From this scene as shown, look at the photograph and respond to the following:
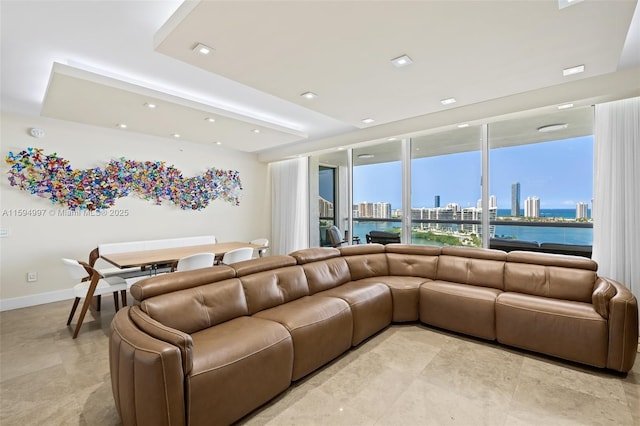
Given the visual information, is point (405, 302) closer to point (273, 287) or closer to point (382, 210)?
point (273, 287)

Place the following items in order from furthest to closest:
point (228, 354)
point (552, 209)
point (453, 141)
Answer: point (453, 141) → point (552, 209) → point (228, 354)

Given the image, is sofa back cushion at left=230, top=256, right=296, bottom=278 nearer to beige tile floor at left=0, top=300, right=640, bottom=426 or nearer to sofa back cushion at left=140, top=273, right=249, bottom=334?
sofa back cushion at left=140, top=273, right=249, bottom=334

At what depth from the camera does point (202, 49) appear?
2.21 meters

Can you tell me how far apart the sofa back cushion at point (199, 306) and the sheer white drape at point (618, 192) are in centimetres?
380

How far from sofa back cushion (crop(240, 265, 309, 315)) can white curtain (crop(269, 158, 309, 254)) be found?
3355 millimetres

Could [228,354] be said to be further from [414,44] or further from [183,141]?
[183,141]

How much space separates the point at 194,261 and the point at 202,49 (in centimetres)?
226

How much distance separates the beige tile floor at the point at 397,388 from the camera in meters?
1.92

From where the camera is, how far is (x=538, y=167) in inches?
158

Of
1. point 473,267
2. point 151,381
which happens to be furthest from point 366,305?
point 151,381

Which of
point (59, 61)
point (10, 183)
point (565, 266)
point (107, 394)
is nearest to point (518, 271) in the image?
point (565, 266)

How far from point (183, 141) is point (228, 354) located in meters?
4.88

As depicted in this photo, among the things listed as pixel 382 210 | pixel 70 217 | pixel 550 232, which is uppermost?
pixel 382 210

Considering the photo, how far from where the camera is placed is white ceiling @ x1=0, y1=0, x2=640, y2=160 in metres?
1.88
